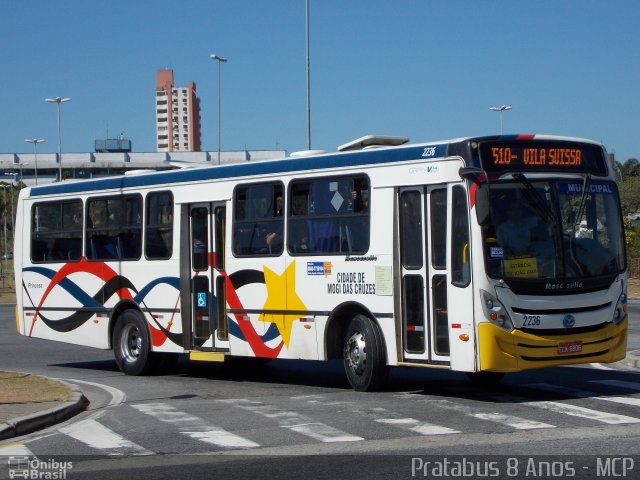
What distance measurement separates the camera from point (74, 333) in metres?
Answer: 20.0

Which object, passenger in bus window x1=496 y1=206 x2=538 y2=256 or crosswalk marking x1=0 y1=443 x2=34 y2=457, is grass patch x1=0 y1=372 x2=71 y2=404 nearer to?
crosswalk marking x1=0 y1=443 x2=34 y2=457

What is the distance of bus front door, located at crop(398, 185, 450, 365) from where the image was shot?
13.5 metres

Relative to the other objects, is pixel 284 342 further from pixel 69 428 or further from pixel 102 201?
pixel 102 201

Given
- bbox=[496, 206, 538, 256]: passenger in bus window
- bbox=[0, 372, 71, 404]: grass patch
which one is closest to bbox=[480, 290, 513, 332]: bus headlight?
bbox=[496, 206, 538, 256]: passenger in bus window

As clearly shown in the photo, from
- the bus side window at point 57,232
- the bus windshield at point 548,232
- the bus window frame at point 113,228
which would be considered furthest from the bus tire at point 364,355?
the bus side window at point 57,232

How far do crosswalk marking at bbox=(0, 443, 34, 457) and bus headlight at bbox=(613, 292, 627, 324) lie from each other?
23.9 feet

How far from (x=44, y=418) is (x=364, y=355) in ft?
14.0

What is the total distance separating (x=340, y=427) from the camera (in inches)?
453

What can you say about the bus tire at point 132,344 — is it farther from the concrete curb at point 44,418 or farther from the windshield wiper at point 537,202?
the windshield wiper at point 537,202

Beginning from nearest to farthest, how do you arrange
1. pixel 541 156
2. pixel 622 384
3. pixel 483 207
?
pixel 483 207 < pixel 541 156 < pixel 622 384

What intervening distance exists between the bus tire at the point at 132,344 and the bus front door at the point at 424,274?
6.05 metres

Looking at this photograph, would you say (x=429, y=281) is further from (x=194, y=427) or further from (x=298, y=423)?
(x=194, y=427)

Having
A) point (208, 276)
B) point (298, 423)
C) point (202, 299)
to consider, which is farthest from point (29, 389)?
point (298, 423)

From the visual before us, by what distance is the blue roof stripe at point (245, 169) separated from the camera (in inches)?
560
